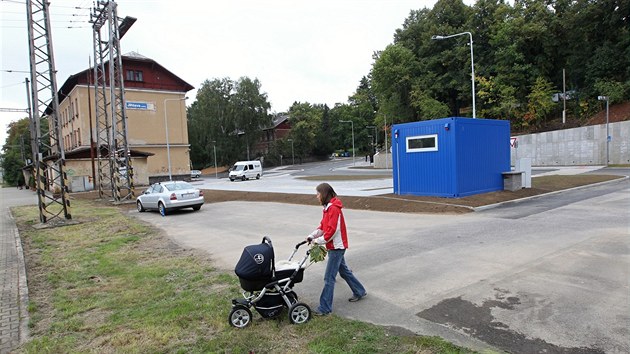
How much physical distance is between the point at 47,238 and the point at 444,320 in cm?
1183

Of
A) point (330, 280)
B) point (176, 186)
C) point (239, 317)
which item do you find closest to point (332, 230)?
point (330, 280)

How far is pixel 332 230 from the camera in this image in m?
4.69

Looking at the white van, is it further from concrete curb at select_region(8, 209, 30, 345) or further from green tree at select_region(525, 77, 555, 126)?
concrete curb at select_region(8, 209, 30, 345)

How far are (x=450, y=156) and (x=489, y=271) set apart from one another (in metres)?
9.47

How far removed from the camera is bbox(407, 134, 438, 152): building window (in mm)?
15646

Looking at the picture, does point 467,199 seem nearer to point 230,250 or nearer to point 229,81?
point 230,250

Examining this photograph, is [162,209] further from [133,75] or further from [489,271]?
[133,75]

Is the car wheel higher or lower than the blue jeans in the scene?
lower

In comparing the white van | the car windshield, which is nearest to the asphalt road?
the car windshield

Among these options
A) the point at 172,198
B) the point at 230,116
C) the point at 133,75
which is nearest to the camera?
the point at 172,198

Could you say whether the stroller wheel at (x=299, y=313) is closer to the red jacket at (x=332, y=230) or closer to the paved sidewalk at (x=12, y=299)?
the red jacket at (x=332, y=230)

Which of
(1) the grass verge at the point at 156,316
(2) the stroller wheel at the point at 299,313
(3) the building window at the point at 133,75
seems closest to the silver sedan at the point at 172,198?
(1) the grass verge at the point at 156,316

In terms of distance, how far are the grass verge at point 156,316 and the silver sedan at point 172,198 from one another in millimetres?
7346

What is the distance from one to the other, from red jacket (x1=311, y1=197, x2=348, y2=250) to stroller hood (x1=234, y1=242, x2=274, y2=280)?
0.63m
